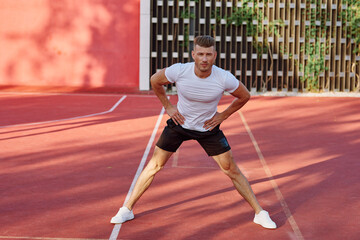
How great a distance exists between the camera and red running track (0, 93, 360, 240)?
522 centimetres

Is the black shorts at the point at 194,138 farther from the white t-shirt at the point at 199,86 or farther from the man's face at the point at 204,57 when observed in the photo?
the man's face at the point at 204,57

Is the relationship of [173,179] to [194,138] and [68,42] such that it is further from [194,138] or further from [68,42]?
[68,42]

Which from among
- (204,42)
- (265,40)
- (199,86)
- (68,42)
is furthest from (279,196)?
(68,42)

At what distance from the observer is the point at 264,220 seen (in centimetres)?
523

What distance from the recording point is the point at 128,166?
7676 millimetres

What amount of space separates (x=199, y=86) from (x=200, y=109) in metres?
0.25

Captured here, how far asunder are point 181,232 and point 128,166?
8.95 ft

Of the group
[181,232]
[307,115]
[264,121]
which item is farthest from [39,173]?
[307,115]

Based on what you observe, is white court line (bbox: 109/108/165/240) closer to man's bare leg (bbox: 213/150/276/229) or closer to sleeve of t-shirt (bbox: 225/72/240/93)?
man's bare leg (bbox: 213/150/276/229)

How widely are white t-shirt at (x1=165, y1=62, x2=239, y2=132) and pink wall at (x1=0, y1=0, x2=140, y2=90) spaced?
1283 cm

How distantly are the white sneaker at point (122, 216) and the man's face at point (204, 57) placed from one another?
147 centimetres

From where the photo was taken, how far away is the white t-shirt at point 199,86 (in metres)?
4.95

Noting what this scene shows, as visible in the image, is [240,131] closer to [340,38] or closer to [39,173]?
[39,173]

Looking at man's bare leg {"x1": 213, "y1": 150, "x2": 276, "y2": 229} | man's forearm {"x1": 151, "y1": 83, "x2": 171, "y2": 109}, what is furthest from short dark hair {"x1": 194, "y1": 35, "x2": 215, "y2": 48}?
man's bare leg {"x1": 213, "y1": 150, "x2": 276, "y2": 229}
